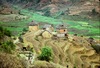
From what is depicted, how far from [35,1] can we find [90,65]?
308 feet

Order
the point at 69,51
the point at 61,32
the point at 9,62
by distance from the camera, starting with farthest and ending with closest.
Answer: the point at 61,32 < the point at 69,51 < the point at 9,62

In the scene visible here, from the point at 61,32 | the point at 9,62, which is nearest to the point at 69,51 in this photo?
the point at 61,32

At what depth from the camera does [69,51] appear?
121ft

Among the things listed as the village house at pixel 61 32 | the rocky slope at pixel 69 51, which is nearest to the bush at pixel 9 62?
the rocky slope at pixel 69 51

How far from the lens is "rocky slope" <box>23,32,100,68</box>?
33719mm

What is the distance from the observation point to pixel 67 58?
33562mm

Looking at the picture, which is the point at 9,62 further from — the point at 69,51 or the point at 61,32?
the point at 61,32

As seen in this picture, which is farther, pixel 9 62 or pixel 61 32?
pixel 61 32

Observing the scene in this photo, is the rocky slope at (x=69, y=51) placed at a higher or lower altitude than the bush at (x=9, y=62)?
lower

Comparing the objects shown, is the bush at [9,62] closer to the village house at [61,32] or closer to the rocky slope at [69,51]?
the rocky slope at [69,51]

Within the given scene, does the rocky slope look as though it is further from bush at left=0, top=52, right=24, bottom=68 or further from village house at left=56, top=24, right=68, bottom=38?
bush at left=0, top=52, right=24, bottom=68

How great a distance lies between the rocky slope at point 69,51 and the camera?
111 ft

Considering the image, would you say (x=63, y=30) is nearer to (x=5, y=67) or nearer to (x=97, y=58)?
(x=97, y=58)

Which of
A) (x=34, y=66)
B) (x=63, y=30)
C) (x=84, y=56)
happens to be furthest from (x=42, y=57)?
(x=63, y=30)
